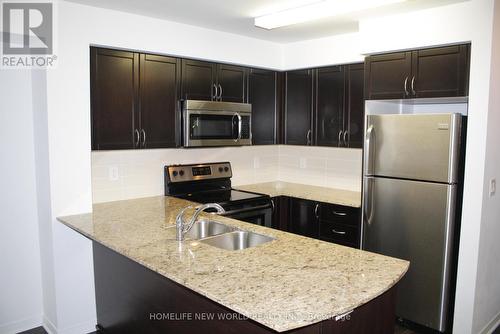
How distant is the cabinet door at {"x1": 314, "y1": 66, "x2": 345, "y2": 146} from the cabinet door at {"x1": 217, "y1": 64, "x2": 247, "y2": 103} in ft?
2.51

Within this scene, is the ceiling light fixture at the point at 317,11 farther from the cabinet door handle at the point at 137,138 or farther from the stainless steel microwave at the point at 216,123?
the cabinet door handle at the point at 137,138

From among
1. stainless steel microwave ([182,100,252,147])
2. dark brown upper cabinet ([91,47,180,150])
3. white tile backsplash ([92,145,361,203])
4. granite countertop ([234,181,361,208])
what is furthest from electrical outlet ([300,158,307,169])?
dark brown upper cabinet ([91,47,180,150])

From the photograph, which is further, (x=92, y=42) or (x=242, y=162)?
(x=242, y=162)

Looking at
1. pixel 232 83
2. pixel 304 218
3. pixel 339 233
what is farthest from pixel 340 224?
pixel 232 83

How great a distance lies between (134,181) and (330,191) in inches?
76.9

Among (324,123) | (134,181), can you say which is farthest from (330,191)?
(134,181)

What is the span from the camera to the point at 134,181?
12.2 ft

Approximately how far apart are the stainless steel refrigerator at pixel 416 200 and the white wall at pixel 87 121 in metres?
0.12

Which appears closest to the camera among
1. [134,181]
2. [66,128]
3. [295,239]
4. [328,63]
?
[295,239]

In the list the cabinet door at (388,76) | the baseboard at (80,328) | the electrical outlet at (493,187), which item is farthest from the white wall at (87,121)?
the electrical outlet at (493,187)

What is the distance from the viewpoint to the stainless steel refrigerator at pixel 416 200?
2930 mm

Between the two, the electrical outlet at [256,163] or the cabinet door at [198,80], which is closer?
the cabinet door at [198,80]

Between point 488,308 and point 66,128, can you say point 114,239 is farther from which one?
point 488,308

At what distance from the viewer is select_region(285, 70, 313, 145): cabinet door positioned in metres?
4.27
